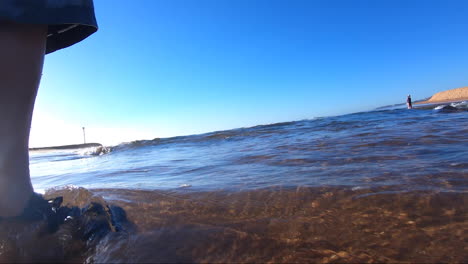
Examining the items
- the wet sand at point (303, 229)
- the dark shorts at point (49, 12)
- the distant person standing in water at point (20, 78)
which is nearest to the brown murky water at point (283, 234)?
the wet sand at point (303, 229)

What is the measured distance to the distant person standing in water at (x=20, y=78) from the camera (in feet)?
3.33

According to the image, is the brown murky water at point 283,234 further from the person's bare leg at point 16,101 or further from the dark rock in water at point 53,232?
the person's bare leg at point 16,101

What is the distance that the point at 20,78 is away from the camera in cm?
108

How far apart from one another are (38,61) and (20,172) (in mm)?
545

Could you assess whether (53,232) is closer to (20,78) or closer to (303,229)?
(20,78)

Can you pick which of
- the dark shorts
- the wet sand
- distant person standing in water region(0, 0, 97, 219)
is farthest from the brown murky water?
the dark shorts

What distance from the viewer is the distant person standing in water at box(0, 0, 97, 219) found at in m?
1.01

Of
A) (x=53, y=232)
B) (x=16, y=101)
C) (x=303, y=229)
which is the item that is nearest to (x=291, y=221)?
(x=303, y=229)

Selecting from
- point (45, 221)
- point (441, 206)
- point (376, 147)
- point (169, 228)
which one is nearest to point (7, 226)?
point (45, 221)

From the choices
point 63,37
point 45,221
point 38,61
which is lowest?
point 45,221

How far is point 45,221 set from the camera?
1.12m

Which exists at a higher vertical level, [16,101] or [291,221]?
[16,101]

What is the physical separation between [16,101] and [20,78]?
0.35 ft

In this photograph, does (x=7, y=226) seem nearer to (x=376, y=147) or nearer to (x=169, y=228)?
(x=169, y=228)
